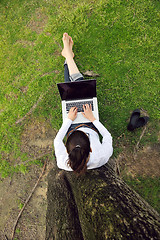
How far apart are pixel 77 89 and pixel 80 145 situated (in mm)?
1322

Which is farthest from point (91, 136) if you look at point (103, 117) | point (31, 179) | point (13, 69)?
point (13, 69)

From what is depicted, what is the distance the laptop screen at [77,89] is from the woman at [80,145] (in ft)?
0.73

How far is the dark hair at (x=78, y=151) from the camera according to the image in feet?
5.53

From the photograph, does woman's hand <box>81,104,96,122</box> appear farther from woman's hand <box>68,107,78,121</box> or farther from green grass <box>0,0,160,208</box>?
green grass <box>0,0,160,208</box>

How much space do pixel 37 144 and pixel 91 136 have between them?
1.87 meters

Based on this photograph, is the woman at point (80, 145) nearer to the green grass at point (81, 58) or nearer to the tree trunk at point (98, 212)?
the tree trunk at point (98, 212)

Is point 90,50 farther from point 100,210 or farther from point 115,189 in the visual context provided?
point 100,210

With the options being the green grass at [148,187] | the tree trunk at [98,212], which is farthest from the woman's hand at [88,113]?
the green grass at [148,187]

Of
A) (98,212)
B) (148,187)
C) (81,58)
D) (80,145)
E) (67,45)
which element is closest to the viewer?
(98,212)

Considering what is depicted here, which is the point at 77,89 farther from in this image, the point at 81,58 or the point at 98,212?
the point at 98,212

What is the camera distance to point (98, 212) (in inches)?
64.1

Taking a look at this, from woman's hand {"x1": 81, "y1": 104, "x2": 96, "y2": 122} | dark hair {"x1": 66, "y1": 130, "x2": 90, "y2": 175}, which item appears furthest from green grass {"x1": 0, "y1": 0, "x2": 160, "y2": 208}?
dark hair {"x1": 66, "y1": 130, "x2": 90, "y2": 175}

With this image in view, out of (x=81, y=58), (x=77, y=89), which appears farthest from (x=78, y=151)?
(x=81, y=58)

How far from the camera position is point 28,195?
3.40m
